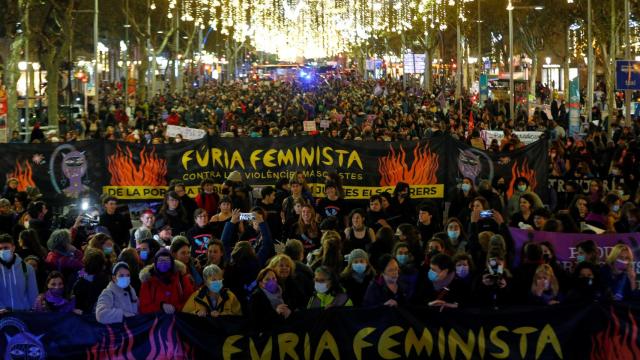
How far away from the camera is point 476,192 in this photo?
49.7ft

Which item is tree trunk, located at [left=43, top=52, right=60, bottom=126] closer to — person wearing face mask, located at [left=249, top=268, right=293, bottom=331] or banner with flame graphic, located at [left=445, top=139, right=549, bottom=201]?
banner with flame graphic, located at [left=445, top=139, right=549, bottom=201]

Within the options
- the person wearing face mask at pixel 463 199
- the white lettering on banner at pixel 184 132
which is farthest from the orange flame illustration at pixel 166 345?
the white lettering on banner at pixel 184 132

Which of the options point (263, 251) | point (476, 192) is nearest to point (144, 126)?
point (476, 192)

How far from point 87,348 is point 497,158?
32.2 ft

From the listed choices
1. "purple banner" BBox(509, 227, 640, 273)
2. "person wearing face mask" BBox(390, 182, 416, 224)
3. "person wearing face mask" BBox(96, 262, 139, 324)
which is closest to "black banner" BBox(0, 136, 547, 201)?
"person wearing face mask" BBox(390, 182, 416, 224)

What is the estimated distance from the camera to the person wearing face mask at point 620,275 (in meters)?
10.3

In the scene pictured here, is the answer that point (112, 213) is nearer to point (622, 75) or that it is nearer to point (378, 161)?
point (378, 161)

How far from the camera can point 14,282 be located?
33.7 ft

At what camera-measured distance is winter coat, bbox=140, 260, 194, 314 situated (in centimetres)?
970

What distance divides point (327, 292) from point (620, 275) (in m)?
2.90

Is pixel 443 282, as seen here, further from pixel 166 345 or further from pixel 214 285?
pixel 166 345

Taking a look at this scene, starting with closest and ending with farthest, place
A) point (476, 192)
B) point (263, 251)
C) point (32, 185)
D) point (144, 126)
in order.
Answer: point (263, 251)
point (476, 192)
point (32, 185)
point (144, 126)

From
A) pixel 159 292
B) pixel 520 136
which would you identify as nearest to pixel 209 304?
pixel 159 292

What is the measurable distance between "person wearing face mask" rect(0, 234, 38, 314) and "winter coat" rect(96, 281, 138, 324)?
119cm
